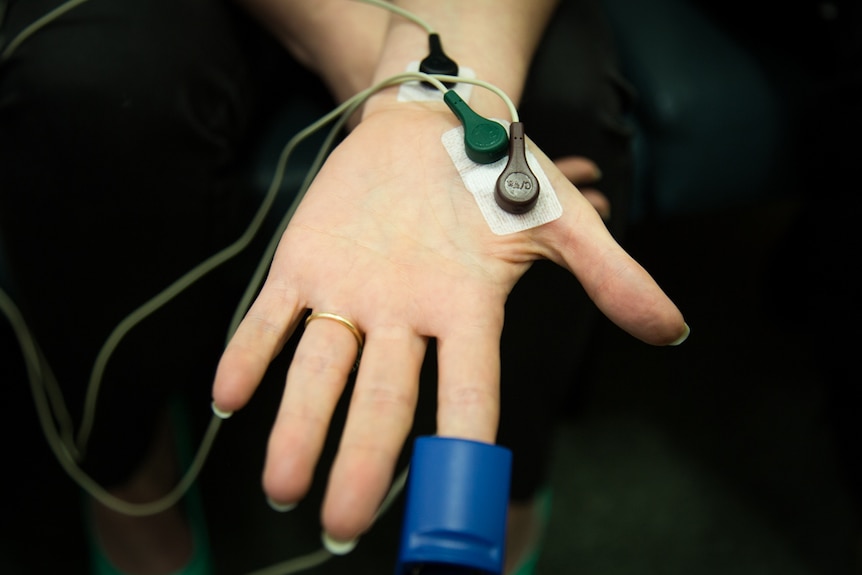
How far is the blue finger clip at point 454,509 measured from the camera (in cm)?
38

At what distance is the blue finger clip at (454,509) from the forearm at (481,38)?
0.33 metres

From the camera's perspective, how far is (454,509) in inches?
15.2

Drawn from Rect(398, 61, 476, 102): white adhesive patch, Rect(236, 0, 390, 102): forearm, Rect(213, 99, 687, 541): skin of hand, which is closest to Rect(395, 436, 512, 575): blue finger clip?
Rect(213, 99, 687, 541): skin of hand

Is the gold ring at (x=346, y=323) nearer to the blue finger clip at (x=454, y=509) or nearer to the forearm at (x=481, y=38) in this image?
the blue finger clip at (x=454, y=509)

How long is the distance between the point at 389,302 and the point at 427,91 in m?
0.23

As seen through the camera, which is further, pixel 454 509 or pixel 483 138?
pixel 483 138

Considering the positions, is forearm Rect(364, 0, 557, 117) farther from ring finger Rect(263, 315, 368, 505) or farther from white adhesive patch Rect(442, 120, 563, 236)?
ring finger Rect(263, 315, 368, 505)

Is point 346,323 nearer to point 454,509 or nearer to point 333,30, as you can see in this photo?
point 454,509

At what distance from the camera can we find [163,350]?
67 cm

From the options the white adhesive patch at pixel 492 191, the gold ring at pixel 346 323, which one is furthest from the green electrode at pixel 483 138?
the gold ring at pixel 346 323

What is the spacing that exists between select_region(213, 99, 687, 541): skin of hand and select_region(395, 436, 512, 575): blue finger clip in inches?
1.1

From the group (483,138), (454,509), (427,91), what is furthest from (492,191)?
(454,509)

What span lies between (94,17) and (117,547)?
623 mm

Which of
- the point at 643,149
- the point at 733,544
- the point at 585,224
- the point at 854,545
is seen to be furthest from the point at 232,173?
the point at 854,545
